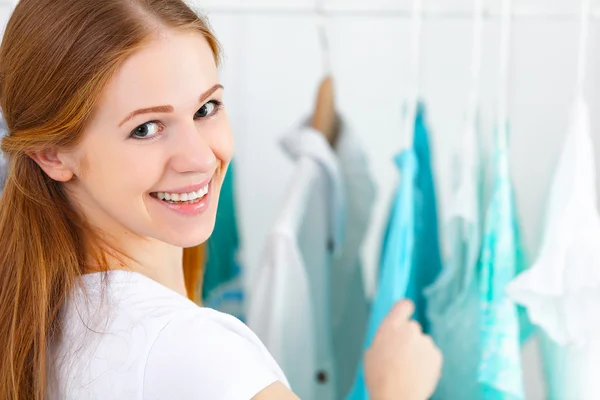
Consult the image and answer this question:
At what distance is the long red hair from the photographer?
67 cm

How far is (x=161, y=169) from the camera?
713 millimetres

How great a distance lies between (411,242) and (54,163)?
1.59ft

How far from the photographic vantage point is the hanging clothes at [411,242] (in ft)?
3.28

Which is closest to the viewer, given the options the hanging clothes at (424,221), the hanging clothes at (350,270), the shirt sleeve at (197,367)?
the shirt sleeve at (197,367)

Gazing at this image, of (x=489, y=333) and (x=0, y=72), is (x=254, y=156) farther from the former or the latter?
(x=0, y=72)

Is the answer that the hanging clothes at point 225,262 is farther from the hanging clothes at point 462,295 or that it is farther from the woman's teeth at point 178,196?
the woman's teeth at point 178,196

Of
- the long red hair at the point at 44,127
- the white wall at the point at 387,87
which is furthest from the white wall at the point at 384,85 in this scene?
the long red hair at the point at 44,127

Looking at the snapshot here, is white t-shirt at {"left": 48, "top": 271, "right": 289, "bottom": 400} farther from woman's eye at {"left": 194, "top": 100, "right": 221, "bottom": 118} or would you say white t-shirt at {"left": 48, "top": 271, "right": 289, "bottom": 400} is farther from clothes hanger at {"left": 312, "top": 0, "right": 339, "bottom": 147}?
clothes hanger at {"left": 312, "top": 0, "right": 339, "bottom": 147}

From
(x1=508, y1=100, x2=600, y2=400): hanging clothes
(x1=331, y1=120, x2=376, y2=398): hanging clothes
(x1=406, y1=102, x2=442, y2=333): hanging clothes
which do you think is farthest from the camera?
(x1=331, y1=120, x2=376, y2=398): hanging clothes

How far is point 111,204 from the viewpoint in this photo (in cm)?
73

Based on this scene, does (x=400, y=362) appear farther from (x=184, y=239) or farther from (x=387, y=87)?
(x=387, y=87)

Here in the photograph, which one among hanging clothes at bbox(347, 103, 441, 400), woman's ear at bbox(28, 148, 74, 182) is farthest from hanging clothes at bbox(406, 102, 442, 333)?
woman's ear at bbox(28, 148, 74, 182)

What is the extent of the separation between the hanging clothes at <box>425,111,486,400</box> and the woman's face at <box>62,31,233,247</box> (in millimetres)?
406

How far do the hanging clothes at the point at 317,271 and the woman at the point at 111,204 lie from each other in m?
0.29
